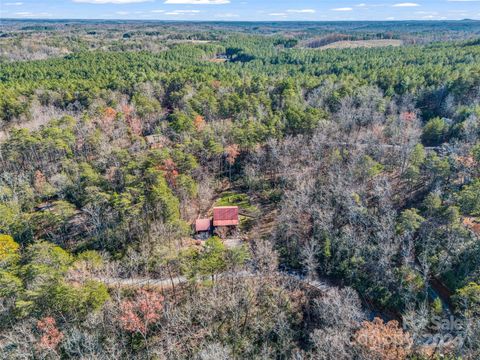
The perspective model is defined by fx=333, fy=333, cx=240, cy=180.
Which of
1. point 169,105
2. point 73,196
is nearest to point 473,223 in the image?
point 73,196

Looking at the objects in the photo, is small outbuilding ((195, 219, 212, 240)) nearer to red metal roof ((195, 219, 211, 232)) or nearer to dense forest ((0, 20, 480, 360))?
red metal roof ((195, 219, 211, 232))

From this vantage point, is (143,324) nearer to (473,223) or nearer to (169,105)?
(473,223)

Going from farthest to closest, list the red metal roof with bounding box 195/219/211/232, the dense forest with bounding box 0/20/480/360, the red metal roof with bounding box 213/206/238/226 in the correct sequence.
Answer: the red metal roof with bounding box 213/206/238/226 → the red metal roof with bounding box 195/219/211/232 → the dense forest with bounding box 0/20/480/360

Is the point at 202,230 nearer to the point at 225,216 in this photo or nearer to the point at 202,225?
the point at 202,225

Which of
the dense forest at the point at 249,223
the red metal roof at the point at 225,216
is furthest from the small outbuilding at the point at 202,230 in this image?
the red metal roof at the point at 225,216

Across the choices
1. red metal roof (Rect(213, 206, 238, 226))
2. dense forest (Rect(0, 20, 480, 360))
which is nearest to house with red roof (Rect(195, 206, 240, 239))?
red metal roof (Rect(213, 206, 238, 226))

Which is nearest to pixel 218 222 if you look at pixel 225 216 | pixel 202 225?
pixel 225 216
